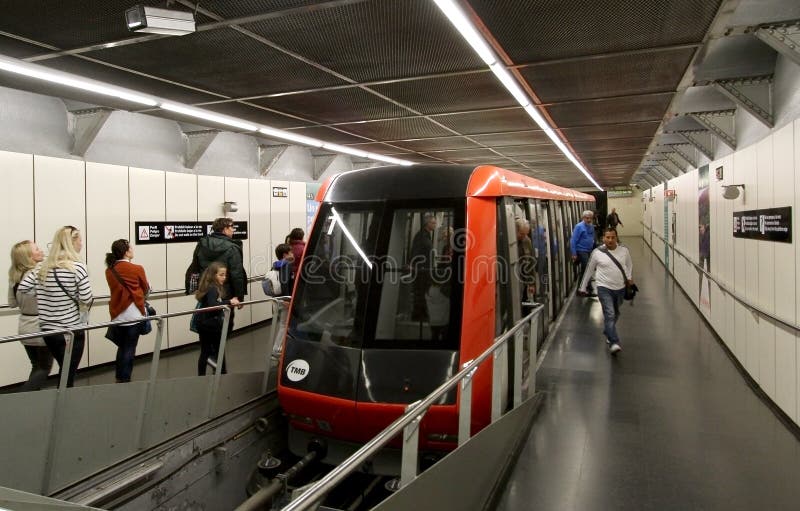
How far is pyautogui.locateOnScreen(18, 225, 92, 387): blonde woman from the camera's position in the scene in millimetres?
4387

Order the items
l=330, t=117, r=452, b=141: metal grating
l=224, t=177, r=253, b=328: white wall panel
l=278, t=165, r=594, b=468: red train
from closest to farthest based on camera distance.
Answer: l=278, t=165, r=594, b=468: red train < l=330, t=117, r=452, b=141: metal grating < l=224, t=177, r=253, b=328: white wall panel

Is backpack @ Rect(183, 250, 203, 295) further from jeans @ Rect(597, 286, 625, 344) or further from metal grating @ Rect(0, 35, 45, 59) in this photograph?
jeans @ Rect(597, 286, 625, 344)

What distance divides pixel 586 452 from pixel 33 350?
473 cm

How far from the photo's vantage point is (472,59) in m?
4.74

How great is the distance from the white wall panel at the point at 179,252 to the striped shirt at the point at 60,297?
3.03m

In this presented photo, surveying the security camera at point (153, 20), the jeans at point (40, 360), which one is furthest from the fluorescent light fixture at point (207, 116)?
the jeans at point (40, 360)

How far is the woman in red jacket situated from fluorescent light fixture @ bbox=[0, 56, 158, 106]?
170 cm

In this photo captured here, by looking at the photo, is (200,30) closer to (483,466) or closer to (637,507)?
(483,466)

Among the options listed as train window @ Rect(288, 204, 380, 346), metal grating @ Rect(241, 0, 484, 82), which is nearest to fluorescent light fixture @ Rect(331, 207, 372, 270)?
train window @ Rect(288, 204, 380, 346)

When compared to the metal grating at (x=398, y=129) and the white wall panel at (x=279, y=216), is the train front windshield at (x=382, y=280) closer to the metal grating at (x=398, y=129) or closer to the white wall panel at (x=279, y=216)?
the metal grating at (x=398, y=129)

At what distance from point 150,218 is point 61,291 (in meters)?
3.04

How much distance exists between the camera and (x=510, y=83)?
5.54 meters

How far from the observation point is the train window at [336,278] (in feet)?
13.5

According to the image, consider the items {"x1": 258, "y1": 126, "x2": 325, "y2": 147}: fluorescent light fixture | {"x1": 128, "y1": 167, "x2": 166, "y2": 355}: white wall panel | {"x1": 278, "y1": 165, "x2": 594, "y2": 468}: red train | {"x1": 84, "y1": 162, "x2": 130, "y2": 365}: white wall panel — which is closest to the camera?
{"x1": 278, "y1": 165, "x2": 594, "y2": 468}: red train
